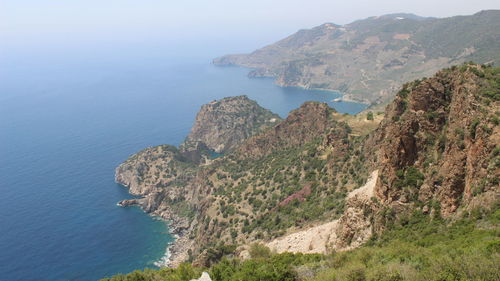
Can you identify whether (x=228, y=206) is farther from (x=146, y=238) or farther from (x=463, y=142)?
(x=463, y=142)

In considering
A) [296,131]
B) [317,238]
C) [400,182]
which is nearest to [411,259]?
[400,182]

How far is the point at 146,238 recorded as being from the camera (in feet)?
308

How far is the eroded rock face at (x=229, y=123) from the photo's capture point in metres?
160

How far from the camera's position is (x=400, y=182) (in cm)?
3622

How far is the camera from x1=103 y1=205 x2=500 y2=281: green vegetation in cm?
2212

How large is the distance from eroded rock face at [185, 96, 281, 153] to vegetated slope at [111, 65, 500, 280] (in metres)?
85.2

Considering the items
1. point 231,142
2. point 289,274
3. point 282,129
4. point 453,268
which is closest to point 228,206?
point 282,129

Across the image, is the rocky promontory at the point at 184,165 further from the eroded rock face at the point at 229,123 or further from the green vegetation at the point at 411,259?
the green vegetation at the point at 411,259

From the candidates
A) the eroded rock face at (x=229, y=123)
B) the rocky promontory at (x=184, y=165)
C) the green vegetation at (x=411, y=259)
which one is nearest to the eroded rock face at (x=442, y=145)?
the green vegetation at (x=411, y=259)

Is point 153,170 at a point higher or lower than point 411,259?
lower

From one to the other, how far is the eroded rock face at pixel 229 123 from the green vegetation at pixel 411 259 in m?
121

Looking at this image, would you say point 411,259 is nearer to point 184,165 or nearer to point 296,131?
point 296,131

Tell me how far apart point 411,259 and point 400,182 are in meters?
10.8

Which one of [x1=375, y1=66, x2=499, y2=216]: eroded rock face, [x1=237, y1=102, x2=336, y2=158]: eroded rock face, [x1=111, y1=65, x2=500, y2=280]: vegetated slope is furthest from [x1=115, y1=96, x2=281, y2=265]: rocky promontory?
[x1=375, y1=66, x2=499, y2=216]: eroded rock face
